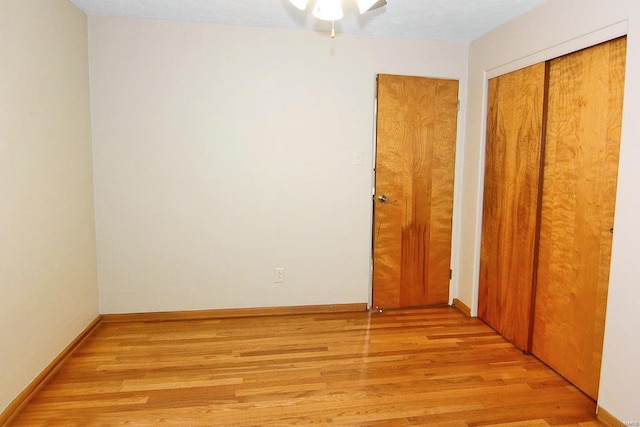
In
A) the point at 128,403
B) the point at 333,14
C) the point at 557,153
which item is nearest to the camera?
the point at 333,14

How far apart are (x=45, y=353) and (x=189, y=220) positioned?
1.26m

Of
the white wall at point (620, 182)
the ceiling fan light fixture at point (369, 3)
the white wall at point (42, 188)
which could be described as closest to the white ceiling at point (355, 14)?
the white wall at point (620, 182)

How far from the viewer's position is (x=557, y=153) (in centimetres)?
246

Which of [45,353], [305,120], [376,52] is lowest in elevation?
[45,353]

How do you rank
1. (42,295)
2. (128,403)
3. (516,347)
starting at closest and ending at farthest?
1. (128,403)
2. (42,295)
3. (516,347)

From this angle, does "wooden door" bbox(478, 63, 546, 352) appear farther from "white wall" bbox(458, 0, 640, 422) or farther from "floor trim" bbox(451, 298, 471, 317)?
"white wall" bbox(458, 0, 640, 422)

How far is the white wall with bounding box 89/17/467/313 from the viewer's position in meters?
2.97

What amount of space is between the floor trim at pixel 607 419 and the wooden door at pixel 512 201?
0.69 meters

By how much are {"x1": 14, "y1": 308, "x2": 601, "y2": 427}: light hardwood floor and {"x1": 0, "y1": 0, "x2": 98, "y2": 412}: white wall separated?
275mm

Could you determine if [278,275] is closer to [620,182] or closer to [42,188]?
[42,188]

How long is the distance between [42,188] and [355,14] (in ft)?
7.45

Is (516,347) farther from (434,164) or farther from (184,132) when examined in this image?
(184,132)

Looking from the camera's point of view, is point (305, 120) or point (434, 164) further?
point (434, 164)

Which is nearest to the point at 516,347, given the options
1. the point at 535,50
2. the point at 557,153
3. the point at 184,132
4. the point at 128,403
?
the point at 557,153
